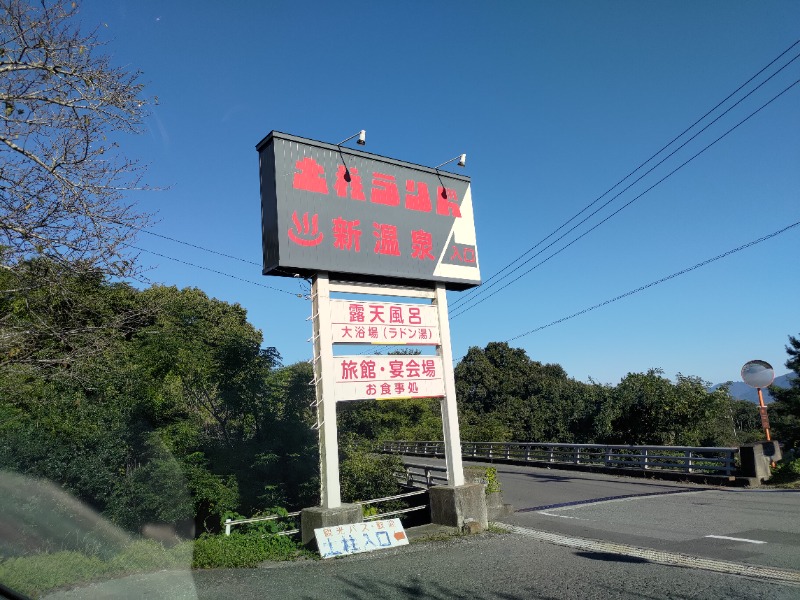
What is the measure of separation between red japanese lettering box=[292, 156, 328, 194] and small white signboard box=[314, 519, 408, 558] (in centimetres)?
577

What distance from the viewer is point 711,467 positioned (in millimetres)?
16062

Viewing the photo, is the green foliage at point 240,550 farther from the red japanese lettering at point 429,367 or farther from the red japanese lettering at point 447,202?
the red japanese lettering at point 447,202

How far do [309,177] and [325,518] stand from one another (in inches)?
230

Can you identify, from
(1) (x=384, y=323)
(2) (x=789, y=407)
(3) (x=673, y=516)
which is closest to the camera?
(1) (x=384, y=323)

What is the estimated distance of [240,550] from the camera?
8.71 metres

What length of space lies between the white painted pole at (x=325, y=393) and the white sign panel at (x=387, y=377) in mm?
198

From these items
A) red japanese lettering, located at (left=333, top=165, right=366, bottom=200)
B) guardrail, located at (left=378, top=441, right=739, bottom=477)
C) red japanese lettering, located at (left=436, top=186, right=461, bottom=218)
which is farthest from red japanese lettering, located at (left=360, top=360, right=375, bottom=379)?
guardrail, located at (left=378, top=441, right=739, bottom=477)

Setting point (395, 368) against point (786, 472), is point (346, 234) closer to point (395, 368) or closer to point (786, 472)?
point (395, 368)

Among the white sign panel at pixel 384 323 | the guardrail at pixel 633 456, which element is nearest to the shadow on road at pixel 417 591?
the white sign panel at pixel 384 323

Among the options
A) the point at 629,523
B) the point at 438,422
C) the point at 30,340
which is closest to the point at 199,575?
the point at 30,340

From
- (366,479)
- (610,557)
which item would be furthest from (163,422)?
(610,557)

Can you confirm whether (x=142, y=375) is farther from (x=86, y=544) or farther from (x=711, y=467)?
(x=711, y=467)

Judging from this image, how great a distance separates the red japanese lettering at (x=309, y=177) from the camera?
404 inches

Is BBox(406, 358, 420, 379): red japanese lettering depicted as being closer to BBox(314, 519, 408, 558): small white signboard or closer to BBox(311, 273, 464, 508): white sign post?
BBox(311, 273, 464, 508): white sign post
